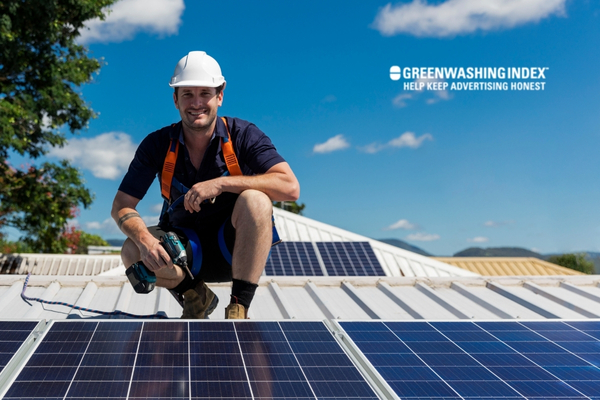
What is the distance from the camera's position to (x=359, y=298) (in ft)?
21.2

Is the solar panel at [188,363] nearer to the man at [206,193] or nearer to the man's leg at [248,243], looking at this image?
the man's leg at [248,243]

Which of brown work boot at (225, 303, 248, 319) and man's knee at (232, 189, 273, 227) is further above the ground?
man's knee at (232, 189, 273, 227)

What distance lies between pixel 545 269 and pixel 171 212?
20725mm

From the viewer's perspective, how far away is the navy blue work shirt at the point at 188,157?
5.16 m

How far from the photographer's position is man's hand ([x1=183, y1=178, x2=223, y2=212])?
15.3 ft

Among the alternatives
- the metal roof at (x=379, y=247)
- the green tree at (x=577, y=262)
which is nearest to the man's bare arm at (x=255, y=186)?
the metal roof at (x=379, y=247)

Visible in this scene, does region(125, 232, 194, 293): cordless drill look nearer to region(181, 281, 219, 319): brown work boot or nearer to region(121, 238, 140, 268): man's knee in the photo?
region(121, 238, 140, 268): man's knee

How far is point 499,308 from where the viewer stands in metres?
6.18

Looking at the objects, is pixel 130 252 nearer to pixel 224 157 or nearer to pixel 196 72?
pixel 224 157

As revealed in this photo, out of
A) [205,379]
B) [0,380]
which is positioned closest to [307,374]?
[205,379]

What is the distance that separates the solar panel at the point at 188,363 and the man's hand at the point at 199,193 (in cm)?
108

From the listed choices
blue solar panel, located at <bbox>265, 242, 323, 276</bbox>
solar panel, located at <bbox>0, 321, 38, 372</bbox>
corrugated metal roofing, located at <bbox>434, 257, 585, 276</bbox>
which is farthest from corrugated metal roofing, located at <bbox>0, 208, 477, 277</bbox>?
solar panel, located at <bbox>0, 321, 38, 372</bbox>

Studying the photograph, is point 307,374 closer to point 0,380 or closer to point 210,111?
point 0,380

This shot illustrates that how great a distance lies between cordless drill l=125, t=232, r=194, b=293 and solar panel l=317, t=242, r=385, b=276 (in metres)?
8.23
